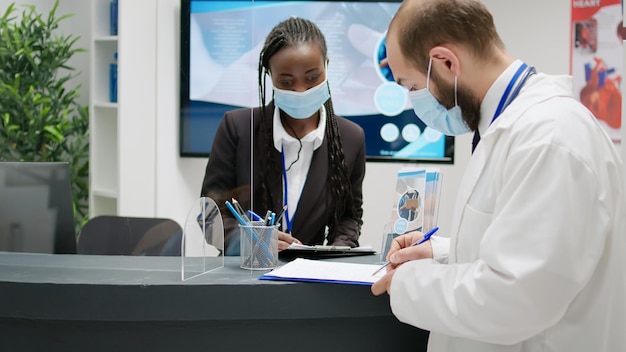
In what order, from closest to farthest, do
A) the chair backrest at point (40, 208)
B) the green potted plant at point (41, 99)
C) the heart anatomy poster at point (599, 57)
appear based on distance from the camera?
the chair backrest at point (40, 208)
the green potted plant at point (41, 99)
the heart anatomy poster at point (599, 57)

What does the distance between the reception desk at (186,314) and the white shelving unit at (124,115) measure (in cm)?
93

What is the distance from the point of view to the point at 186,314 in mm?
1203

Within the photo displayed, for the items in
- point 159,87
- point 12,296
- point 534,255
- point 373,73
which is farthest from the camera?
point 373,73

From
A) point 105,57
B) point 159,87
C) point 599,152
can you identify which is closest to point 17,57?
point 105,57

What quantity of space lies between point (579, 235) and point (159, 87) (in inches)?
60.1

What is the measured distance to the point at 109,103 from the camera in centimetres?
229

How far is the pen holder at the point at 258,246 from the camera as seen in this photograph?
138 cm

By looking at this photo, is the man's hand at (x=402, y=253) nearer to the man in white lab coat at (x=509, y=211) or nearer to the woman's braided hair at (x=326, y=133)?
the man in white lab coat at (x=509, y=211)

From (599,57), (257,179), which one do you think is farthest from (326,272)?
(599,57)

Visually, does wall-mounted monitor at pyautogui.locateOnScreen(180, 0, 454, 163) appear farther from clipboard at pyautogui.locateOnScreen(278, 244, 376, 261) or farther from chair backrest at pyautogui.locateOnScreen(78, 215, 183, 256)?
clipboard at pyautogui.locateOnScreen(278, 244, 376, 261)

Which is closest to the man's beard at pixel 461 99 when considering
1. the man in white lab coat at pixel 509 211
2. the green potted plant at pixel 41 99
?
the man in white lab coat at pixel 509 211

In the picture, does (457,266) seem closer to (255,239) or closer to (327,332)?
(327,332)

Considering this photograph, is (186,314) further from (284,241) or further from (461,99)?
(461,99)

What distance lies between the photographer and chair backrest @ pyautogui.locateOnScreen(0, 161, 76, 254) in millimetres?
1753
